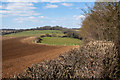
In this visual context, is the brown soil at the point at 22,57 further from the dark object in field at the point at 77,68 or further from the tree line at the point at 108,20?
the tree line at the point at 108,20

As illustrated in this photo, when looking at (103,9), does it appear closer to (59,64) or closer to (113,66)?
(113,66)

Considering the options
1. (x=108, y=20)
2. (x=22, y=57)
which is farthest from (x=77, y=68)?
(x=22, y=57)

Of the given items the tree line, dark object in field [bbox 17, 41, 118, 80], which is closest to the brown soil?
dark object in field [bbox 17, 41, 118, 80]

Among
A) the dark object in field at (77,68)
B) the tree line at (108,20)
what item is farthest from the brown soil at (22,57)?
the tree line at (108,20)

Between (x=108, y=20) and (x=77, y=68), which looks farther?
(x=108, y=20)

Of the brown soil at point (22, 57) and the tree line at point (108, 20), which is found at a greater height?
the tree line at point (108, 20)

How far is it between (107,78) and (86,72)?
1361 mm

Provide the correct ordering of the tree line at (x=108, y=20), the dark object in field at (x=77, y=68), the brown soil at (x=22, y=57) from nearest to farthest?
the dark object in field at (x=77, y=68) < the tree line at (x=108, y=20) < the brown soil at (x=22, y=57)

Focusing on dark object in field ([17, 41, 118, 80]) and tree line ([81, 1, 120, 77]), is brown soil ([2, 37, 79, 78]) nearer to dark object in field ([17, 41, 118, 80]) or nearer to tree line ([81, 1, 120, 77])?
dark object in field ([17, 41, 118, 80])

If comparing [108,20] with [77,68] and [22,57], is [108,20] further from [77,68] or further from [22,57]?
[22,57]

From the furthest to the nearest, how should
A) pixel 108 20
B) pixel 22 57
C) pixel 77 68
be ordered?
pixel 22 57, pixel 108 20, pixel 77 68

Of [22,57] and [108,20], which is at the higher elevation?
[108,20]

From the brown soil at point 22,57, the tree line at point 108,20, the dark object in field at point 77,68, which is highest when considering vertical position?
the tree line at point 108,20

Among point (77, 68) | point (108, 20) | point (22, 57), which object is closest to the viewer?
point (77, 68)
